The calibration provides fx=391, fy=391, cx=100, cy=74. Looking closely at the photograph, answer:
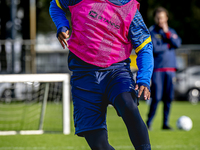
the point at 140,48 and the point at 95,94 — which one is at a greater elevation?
the point at 140,48

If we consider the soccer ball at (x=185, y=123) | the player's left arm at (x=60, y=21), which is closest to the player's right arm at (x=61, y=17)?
the player's left arm at (x=60, y=21)

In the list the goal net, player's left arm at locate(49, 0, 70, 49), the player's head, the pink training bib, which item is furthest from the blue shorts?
the player's head

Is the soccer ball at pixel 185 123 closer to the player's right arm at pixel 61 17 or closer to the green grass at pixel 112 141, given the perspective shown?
the green grass at pixel 112 141

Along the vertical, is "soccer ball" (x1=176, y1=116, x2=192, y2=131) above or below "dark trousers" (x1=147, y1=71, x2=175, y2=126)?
below

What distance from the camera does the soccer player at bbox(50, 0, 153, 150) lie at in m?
3.01

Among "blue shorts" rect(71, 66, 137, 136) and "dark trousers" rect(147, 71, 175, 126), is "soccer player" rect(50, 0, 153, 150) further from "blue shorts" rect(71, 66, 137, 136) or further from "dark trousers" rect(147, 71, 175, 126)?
"dark trousers" rect(147, 71, 175, 126)

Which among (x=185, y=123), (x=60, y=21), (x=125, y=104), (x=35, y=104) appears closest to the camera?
(x=125, y=104)

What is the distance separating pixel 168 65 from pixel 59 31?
15.1 feet

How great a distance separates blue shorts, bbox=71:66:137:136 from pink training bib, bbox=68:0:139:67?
106 mm

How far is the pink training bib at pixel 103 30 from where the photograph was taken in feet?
10.1

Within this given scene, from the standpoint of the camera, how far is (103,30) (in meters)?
3.10

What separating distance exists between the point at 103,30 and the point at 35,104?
8.24 m

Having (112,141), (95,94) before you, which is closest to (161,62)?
(112,141)

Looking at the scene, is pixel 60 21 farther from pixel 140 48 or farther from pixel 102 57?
pixel 140 48
